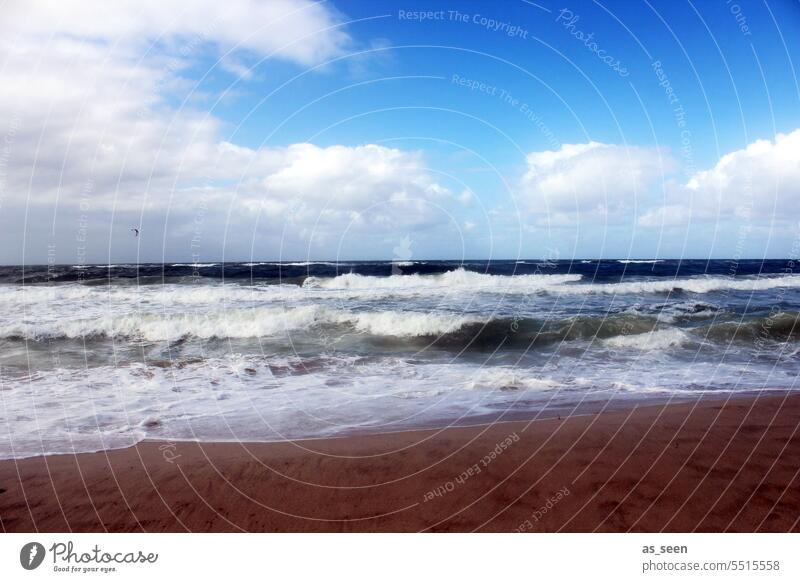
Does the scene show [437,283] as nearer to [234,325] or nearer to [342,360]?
[234,325]

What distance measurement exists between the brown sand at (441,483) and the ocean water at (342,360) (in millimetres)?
891

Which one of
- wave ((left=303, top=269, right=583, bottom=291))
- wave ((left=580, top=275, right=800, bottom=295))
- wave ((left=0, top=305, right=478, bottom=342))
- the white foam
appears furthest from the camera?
wave ((left=303, top=269, right=583, bottom=291))

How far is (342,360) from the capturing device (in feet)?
39.6

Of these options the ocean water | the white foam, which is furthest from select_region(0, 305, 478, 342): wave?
the white foam

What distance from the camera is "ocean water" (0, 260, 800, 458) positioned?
748 cm

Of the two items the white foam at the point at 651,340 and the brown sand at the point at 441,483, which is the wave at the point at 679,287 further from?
the brown sand at the point at 441,483

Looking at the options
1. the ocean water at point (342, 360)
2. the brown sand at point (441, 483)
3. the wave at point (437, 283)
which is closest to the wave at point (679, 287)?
the wave at point (437, 283)

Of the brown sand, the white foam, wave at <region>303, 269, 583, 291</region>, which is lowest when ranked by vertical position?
the brown sand

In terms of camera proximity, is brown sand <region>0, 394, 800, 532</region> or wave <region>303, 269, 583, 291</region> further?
wave <region>303, 269, 583, 291</region>

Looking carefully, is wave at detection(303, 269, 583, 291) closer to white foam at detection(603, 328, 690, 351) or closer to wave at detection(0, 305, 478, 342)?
wave at detection(0, 305, 478, 342)

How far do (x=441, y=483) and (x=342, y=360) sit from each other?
7.29 metres

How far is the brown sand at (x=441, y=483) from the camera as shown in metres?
4.40

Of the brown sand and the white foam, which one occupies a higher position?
the white foam

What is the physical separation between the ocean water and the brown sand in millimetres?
891
